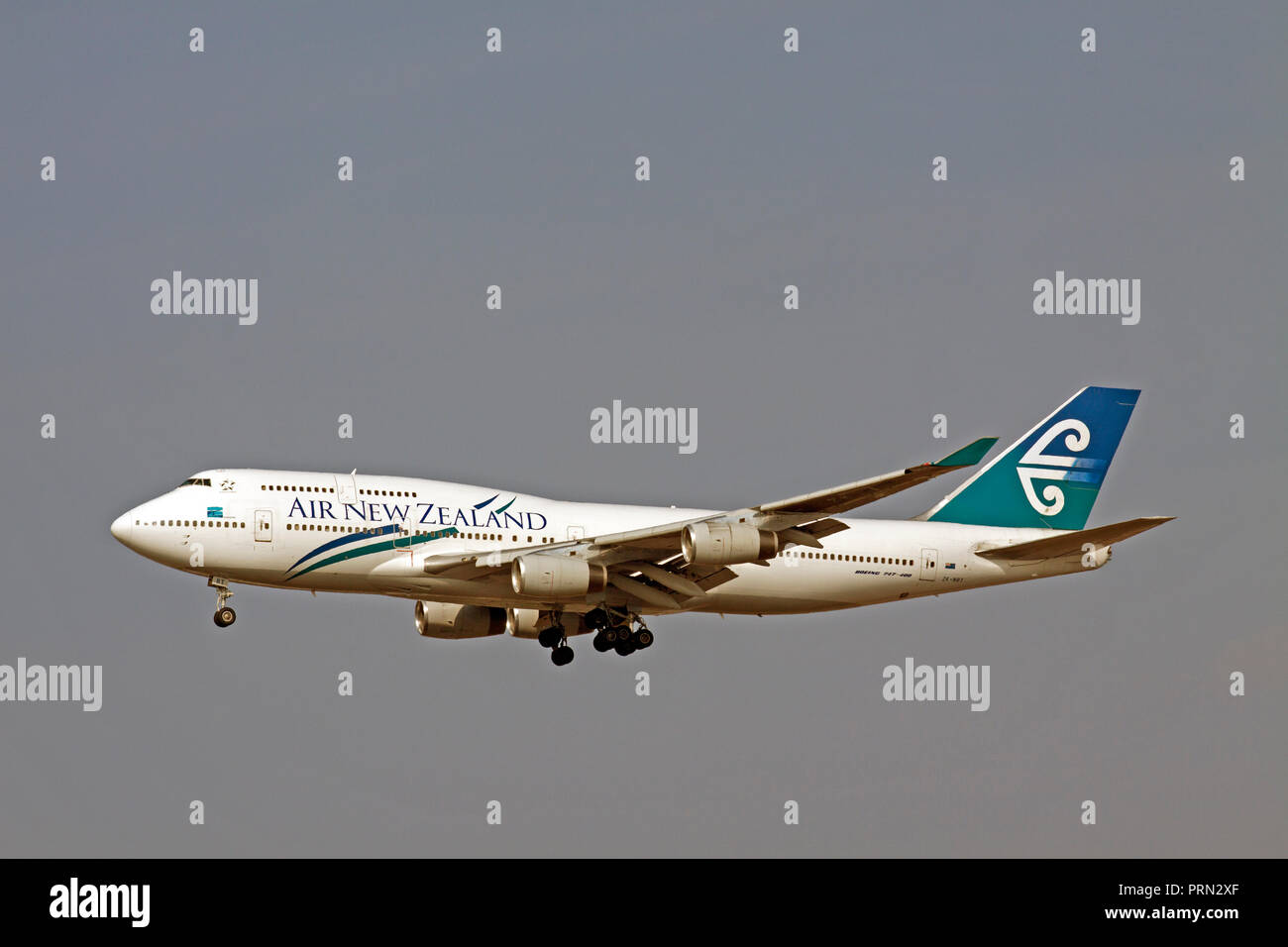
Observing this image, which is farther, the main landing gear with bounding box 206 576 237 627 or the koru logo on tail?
the koru logo on tail

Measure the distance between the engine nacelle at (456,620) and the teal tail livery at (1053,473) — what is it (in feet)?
46.7

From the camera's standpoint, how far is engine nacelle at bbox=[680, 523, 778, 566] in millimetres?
54750

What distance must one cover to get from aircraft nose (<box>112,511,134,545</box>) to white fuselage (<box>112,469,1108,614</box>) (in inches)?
1.6

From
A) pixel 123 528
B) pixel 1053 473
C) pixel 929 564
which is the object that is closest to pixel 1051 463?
pixel 1053 473

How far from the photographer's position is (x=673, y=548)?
57.3 metres

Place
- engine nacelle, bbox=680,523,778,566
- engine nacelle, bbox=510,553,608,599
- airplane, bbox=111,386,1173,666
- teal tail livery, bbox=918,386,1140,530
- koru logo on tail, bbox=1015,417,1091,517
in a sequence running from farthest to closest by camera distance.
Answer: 1. koru logo on tail, bbox=1015,417,1091,517
2. teal tail livery, bbox=918,386,1140,530
3. engine nacelle, bbox=510,553,608,599
4. airplane, bbox=111,386,1173,666
5. engine nacelle, bbox=680,523,778,566

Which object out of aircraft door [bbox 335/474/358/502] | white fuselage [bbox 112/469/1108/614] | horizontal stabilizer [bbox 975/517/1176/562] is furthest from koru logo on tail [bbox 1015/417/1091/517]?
aircraft door [bbox 335/474/358/502]

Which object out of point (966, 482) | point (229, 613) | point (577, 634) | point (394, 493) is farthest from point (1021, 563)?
point (229, 613)

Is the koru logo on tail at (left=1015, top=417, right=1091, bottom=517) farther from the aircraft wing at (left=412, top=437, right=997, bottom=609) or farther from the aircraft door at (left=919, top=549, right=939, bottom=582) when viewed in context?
the aircraft wing at (left=412, top=437, right=997, bottom=609)

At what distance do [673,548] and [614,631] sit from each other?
4.48m

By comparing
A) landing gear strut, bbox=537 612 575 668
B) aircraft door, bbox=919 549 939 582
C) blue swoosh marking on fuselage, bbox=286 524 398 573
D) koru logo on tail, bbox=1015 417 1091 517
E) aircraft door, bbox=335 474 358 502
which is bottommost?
landing gear strut, bbox=537 612 575 668

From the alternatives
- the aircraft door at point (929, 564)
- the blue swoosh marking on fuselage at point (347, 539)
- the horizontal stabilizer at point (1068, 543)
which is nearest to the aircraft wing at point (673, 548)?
the blue swoosh marking on fuselage at point (347, 539)

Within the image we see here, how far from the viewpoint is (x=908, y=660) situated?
65.5m
